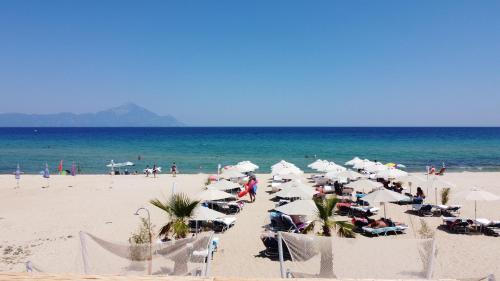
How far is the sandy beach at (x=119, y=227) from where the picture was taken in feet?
33.2

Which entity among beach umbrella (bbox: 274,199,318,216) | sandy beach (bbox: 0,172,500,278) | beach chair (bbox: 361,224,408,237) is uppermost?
beach umbrella (bbox: 274,199,318,216)

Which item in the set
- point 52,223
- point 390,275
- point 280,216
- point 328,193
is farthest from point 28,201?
point 390,275

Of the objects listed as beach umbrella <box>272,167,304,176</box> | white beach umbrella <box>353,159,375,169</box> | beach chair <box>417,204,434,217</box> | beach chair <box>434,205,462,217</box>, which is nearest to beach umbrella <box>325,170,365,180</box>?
beach umbrella <box>272,167,304,176</box>

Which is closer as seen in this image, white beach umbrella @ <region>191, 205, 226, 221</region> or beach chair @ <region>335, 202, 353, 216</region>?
white beach umbrella @ <region>191, 205, 226, 221</region>

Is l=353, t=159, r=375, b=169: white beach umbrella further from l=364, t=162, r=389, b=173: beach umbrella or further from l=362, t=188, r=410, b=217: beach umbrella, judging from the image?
l=362, t=188, r=410, b=217: beach umbrella

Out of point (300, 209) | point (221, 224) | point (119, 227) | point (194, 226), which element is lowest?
point (119, 227)

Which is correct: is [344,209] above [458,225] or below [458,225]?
below

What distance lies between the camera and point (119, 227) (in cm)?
1437

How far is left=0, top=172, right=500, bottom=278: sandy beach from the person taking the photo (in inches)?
399

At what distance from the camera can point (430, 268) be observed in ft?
18.3

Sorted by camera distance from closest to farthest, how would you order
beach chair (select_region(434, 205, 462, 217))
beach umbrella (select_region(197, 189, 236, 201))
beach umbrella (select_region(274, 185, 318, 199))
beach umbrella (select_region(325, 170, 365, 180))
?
beach umbrella (select_region(197, 189, 236, 201))
beach umbrella (select_region(274, 185, 318, 199))
beach chair (select_region(434, 205, 462, 217))
beach umbrella (select_region(325, 170, 365, 180))

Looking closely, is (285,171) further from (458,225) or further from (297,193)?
(458,225)

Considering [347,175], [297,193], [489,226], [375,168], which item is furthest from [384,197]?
[375,168]

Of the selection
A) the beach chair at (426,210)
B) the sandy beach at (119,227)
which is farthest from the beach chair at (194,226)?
the beach chair at (426,210)
